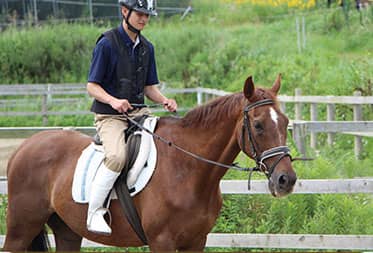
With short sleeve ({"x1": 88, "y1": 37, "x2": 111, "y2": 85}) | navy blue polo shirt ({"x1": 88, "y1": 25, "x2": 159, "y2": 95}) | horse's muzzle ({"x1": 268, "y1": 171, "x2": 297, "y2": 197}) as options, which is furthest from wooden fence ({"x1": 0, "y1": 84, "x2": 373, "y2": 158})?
horse's muzzle ({"x1": 268, "y1": 171, "x2": 297, "y2": 197})

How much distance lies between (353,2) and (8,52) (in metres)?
13.5

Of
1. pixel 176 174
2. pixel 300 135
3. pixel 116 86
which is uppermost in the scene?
pixel 116 86

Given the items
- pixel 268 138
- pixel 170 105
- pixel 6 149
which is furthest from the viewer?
pixel 6 149

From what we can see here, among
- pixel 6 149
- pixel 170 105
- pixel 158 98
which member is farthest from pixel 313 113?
pixel 170 105

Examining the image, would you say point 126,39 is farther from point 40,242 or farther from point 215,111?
point 40,242

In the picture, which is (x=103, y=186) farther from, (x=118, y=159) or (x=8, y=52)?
(x=8, y=52)

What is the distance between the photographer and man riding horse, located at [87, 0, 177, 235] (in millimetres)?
6254

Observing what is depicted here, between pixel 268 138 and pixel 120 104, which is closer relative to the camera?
pixel 268 138

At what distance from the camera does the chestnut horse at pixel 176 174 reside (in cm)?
573

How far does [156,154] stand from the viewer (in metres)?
6.29

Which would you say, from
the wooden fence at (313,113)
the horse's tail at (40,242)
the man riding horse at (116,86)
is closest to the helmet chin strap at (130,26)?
the man riding horse at (116,86)

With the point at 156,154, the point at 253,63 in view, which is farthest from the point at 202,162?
the point at 253,63

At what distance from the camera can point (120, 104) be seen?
6.26 metres

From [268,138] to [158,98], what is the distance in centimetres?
153
